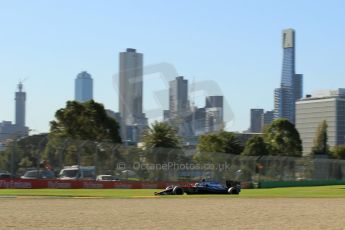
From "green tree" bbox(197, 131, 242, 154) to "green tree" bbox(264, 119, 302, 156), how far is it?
6157 mm

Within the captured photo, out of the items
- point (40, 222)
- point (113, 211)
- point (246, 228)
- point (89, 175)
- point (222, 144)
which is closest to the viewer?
point (246, 228)

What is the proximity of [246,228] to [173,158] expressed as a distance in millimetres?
50771

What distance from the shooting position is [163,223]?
69.0 feet

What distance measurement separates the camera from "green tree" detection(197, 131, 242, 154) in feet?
394

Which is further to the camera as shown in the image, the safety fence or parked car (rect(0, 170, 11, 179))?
the safety fence

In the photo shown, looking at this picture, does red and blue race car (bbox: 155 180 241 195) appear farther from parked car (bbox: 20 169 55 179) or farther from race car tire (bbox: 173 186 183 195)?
parked car (bbox: 20 169 55 179)

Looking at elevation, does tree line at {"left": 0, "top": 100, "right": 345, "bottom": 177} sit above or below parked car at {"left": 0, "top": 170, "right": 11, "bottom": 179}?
above

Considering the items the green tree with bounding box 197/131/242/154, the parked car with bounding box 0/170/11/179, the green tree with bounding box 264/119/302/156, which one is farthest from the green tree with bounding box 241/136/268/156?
the parked car with bounding box 0/170/11/179

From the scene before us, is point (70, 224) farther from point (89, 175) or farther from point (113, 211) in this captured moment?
point (89, 175)

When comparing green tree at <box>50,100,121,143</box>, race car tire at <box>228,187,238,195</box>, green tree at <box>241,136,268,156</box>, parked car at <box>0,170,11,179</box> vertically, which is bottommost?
race car tire at <box>228,187,238,195</box>

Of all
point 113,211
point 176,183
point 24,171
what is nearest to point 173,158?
point 176,183

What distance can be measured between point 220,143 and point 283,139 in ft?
45.7

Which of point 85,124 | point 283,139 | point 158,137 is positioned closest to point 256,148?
point 283,139

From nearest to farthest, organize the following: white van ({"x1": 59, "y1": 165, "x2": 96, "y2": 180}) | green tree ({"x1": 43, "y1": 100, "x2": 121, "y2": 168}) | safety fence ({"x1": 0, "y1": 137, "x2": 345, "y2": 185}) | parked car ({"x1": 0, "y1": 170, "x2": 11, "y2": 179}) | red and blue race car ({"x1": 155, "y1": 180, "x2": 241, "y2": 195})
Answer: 1. red and blue race car ({"x1": 155, "y1": 180, "x2": 241, "y2": 195})
2. parked car ({"x1": 0, "y1": 170, "x2": 11, "y2": 179})
3. safety fence ({"x1": 0, "y1": 137, "x2": 345, "y2": 185})
4. white van ({"x1": 59, "y1": 165, "x2": 96, "y2": 180})
5. green tree ({"x1": 43, "y1": 100, "x2": 121, "y2": 168})
